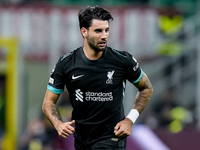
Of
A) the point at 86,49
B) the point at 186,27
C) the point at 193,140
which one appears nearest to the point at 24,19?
the point at 186,27

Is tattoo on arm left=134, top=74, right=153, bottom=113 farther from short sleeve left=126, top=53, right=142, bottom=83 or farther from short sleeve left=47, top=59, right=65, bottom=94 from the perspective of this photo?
short sleeve left=47, top=59, right=65, bottom=94

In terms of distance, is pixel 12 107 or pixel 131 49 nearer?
pixel 12 107

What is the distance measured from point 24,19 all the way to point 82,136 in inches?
393

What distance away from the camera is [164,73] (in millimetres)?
15320

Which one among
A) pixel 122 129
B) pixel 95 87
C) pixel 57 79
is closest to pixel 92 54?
pixel 95 87

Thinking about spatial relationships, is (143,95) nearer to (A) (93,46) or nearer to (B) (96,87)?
(B) (96,87)

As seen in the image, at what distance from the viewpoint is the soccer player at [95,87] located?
5844 mm

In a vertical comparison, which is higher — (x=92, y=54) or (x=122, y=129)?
(x=92, y=54)

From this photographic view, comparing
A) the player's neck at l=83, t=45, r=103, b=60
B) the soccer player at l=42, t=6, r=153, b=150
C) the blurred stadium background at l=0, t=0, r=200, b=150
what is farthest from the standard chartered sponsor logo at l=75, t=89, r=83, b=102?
the blurred stadium background at l=0, t=0, r=200, b=150

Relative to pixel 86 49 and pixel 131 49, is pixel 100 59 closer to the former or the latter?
pixel 86 49

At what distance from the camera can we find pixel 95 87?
5.86 metres

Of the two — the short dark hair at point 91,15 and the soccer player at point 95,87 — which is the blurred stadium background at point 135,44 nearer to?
the soccer player at point 95,87

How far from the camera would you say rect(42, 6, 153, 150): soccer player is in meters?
5.84

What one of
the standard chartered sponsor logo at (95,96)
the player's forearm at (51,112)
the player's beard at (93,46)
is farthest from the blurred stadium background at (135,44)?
the player's beard at (93,46)
